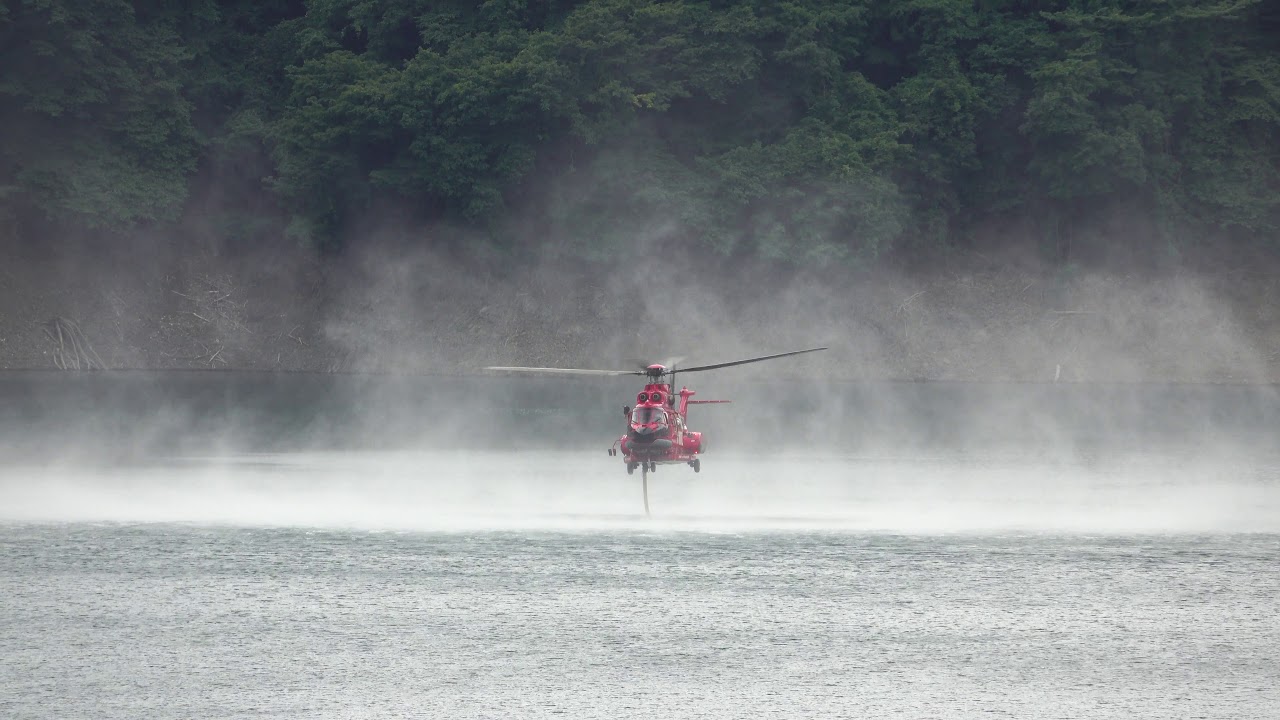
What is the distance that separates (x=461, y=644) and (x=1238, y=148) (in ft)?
236

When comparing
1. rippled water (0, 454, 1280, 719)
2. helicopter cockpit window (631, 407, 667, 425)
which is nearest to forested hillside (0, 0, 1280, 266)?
rippled water (0, 454, 1280, 719)

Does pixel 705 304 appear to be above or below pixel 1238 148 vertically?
below

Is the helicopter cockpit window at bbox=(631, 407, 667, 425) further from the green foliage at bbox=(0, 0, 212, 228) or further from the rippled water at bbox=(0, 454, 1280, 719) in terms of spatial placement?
the green foliage at bbox=(0, 0, 212, 228)

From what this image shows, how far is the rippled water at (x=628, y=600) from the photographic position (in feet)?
57.8

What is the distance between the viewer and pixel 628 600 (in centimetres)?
2231

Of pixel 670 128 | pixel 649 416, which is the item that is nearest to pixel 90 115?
pixel 670 128

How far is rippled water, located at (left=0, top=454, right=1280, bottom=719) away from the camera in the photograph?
1762cm

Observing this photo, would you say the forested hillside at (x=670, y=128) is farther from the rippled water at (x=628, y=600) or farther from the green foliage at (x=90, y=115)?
the rippled water at (x=628, y=600)

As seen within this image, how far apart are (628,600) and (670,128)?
199ft

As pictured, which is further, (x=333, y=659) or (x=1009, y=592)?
(x=1009, y=592)

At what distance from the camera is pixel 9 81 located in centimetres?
7662

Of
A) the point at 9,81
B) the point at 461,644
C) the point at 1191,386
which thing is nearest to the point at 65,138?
the point at 9,81

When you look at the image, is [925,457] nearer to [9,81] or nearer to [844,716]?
[844,716]

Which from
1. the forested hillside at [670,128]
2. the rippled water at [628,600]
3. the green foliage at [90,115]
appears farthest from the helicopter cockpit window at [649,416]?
the green foliage at [90,115]
